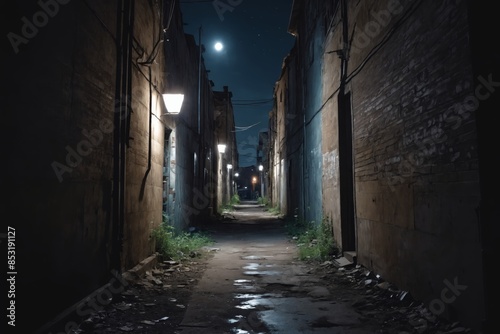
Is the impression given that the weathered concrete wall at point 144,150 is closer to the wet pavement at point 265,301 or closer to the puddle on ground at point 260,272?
the wet pavement at point 265,301

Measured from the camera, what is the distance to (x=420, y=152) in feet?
13.7

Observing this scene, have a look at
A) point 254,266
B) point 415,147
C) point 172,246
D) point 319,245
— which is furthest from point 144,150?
point 415,147

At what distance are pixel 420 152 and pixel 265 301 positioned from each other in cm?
277

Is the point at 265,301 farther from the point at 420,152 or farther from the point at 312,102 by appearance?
the point at 312,102

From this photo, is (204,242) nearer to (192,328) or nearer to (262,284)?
(262,284)

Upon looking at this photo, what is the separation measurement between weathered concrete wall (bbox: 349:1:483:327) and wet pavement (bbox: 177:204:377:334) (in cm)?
98

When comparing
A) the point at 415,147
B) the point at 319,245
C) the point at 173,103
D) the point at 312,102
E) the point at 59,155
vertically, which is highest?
the point at 312,102

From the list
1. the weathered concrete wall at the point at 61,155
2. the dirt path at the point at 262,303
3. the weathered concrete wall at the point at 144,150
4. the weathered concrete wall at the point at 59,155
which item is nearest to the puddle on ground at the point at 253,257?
the dirt path at the point at 262,303

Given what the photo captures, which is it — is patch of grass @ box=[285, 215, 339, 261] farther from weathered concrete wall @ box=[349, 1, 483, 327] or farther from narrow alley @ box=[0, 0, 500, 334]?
weathered concrete wall @ box=[349, 1, 483, 327]

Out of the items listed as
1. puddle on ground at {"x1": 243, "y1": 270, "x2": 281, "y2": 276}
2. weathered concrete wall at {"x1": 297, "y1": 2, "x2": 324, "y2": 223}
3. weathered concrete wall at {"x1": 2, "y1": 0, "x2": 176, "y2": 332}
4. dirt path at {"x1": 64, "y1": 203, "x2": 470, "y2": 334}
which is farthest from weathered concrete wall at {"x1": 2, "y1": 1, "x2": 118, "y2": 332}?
weathered concrete wall at {"x1": 297, "y1": 2, "x2": 324, "y2": 223}

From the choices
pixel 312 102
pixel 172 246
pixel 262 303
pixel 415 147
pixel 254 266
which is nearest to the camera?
pixel 415 147

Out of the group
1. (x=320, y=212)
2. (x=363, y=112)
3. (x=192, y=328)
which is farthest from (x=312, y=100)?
(x=192, y=328)

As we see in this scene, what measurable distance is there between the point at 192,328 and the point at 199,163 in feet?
35.1

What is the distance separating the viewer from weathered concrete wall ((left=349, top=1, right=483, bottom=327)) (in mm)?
3365
